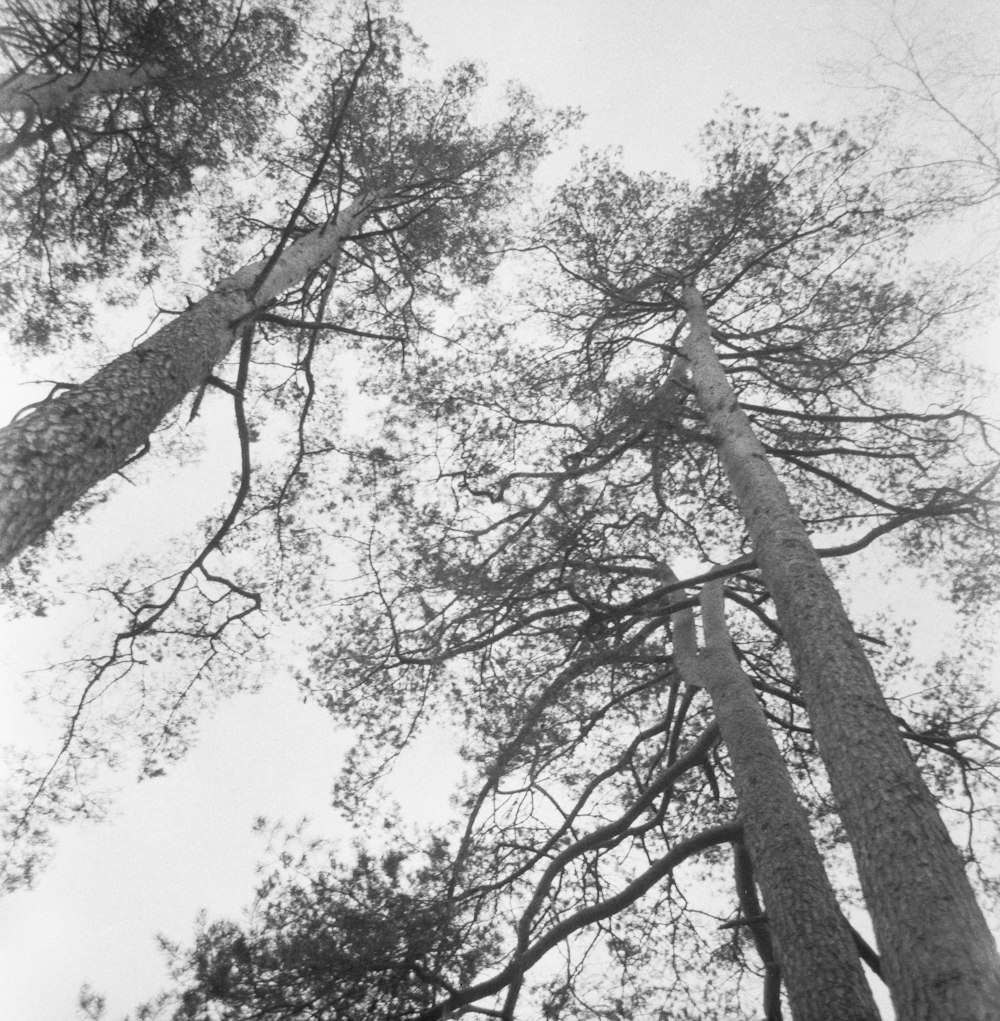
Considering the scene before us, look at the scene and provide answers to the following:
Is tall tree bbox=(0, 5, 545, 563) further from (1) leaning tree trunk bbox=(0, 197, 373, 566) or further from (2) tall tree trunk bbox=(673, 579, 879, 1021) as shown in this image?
(2) tall tree trunk bbox=(673, 579, 879, 1021)

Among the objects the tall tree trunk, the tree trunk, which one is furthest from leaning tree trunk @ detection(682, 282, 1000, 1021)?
the tree trunk

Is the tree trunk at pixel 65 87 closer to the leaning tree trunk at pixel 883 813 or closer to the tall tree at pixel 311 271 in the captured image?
the tall tree at pixel 311 271

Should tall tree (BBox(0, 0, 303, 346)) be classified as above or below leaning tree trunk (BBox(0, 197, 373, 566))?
above

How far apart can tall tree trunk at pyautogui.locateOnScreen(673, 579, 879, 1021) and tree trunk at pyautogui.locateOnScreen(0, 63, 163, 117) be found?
7043 mm

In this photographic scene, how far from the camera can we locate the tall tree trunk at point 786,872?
2.80m

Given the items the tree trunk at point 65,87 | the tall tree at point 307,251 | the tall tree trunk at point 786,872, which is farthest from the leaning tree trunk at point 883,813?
the tree trunk at point 65,87

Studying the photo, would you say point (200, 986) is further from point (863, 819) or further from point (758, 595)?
point (758, 595)

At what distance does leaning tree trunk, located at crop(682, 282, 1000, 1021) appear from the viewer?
6.56 ft

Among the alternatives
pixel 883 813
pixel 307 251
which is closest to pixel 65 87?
pixel 307 251

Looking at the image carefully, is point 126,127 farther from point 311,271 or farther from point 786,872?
point 786,872

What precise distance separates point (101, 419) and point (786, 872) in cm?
418

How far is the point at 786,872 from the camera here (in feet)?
10.9

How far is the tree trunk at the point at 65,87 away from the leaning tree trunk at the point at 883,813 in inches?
259

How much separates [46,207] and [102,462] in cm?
540
